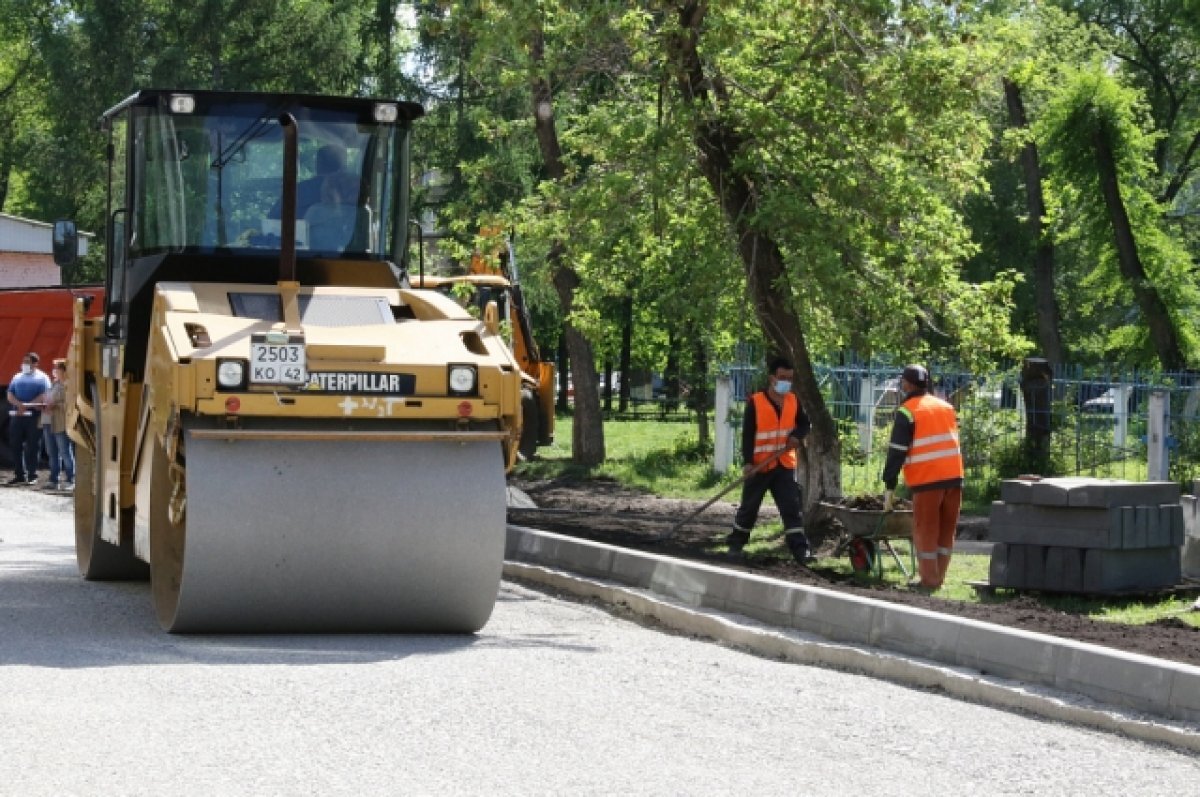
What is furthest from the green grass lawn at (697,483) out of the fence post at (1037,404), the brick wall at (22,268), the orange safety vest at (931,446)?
the brick wall at (22,268)

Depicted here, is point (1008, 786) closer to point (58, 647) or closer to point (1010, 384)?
point (58, 647)

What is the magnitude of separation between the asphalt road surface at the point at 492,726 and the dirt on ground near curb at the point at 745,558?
1433mm

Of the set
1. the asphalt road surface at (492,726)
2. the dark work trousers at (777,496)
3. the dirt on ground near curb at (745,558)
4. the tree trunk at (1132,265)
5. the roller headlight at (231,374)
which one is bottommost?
the asphalt road surface at (492,726)

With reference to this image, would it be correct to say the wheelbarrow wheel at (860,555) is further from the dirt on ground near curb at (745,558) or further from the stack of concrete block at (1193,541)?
the stack of concrete block at (1193,541)

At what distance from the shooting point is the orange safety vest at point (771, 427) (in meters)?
15.5

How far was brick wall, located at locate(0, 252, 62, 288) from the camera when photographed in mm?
39562

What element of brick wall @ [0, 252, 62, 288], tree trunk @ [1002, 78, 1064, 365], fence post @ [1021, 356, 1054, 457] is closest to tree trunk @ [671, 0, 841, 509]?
fence post @ [1021, 356, 1054, 457]

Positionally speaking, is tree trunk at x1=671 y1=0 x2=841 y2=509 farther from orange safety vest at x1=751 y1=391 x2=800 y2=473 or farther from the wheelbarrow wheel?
the wheelbarrow wheel

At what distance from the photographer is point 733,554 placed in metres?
15.8

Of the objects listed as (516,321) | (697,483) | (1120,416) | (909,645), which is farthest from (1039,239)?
(909,645)

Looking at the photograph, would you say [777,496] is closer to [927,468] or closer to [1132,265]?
[927,468]

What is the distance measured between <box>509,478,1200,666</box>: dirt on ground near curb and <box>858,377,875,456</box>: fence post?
2.44m

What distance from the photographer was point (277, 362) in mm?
10164

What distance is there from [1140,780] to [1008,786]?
23.5 inches
